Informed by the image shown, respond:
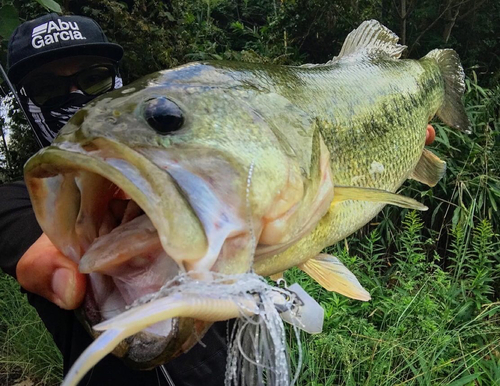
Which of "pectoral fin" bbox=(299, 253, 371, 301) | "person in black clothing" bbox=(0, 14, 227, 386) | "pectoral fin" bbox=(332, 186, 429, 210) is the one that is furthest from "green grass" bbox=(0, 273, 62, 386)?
"pectoral fin" bbox=(332, 186, 429, 210)

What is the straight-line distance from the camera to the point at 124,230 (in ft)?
3.27

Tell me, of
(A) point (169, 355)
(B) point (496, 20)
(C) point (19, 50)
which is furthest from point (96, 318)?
(B) point (496, 20)

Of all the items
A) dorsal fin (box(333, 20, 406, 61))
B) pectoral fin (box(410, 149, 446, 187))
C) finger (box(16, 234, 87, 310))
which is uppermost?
dorsal fin (box(333, 20, 406, 61))

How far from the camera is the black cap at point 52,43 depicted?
1.85 meters

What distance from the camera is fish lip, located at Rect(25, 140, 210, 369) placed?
2.93 feet

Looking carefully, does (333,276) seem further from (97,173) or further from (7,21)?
(7,21)

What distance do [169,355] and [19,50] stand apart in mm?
1543

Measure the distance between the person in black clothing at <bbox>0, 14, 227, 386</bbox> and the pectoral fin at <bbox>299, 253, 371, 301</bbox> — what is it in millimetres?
472

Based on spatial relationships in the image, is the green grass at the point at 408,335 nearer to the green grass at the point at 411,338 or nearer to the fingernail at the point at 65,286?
the green grass at the point at 411,338

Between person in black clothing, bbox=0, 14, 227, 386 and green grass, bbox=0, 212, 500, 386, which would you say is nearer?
person in black clothing, bbox=0, 14, 227, 386

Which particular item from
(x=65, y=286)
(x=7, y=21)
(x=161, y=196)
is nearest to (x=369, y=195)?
(x=161, y=196)

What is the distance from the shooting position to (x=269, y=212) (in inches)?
42.0

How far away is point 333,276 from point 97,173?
985mm

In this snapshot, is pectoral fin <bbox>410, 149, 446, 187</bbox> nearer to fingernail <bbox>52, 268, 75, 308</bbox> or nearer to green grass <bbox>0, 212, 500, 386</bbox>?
green grass <bbox>0, 212, 500, 386</bbox>
